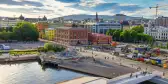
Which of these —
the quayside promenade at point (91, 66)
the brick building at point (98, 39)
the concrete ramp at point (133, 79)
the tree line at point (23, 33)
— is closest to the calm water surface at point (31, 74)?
the quayside promenade at point (91, 66)

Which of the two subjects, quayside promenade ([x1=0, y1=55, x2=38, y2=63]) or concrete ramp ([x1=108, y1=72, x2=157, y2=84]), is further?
quayside promenade ([x1=0, y1=55, x2=38, y2=63])

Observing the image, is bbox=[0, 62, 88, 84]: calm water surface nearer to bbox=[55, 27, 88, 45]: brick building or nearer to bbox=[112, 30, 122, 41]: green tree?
bbox=[55, 27, 88, 45]: brick building

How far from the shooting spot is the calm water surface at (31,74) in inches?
704

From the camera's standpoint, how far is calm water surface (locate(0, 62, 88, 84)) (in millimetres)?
17875

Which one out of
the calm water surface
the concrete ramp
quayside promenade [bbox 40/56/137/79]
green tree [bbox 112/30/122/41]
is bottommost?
the calm water surface

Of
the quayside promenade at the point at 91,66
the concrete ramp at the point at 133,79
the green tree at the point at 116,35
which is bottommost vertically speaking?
the quayside promenade at the point at 91,66

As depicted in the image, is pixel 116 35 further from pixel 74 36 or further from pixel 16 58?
pixel 16 58

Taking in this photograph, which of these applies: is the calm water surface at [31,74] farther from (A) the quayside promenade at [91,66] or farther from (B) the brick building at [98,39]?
(B) the brick building at [98,39]

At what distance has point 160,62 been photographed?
22.4m

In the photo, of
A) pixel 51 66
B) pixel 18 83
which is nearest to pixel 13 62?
pixel 51 66

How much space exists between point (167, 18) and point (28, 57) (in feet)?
223

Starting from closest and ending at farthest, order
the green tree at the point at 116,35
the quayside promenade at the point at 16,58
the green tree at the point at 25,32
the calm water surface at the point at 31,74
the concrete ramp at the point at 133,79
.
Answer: the concrete ramp at the point at 133,79
the calm water surface at the point at 31,74
the quayside promenade at the point at 16,58
the green tree at the point at 25,32
the green tree at the point at 116,35

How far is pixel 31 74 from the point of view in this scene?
19922mm

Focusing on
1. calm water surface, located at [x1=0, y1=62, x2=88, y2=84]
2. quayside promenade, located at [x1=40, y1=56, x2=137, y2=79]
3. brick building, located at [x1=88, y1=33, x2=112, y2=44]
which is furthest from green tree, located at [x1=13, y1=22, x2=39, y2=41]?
calm water surface, located at [x1=0, y1=62, x2=88, y2=84]
